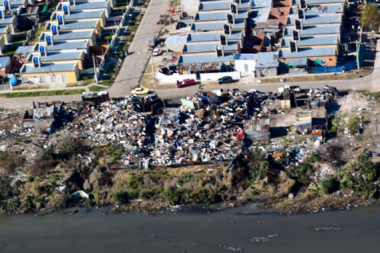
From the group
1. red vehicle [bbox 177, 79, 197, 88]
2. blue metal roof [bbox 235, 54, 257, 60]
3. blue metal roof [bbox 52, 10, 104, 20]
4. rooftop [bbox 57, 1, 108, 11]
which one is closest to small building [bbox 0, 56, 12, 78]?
blue metal roof [bbox 52, 10, 104, 20]

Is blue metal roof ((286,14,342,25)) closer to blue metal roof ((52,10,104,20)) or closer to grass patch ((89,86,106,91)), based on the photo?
grass patch ((89,86,106,91))

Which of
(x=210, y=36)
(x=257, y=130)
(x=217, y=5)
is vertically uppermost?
(x=217, y=5)

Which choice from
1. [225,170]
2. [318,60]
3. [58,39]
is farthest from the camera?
[58,39]

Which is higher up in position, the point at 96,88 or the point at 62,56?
the point at 62,56

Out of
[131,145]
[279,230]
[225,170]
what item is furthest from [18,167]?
[279,230]

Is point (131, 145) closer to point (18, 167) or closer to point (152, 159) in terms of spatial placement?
point (152, 159)

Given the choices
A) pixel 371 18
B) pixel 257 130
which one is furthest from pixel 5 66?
pixel 371 18

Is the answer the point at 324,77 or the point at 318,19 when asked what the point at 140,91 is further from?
the point at 318,19
